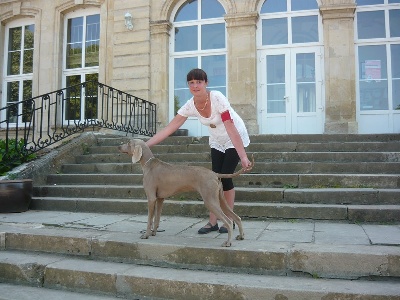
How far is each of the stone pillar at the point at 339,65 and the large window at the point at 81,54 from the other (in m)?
7.20

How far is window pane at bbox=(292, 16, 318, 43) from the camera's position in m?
10.1

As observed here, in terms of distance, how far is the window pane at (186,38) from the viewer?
11.1 meters

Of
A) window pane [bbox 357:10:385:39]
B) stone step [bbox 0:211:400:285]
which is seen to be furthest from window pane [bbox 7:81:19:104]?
window pane [bbox 357:10:385:39]

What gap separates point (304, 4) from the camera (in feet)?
33.5

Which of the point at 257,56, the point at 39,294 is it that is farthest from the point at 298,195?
the point at 257,56

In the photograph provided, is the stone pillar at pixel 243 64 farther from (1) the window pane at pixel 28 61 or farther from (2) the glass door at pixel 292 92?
(1) the window pane at pixel 28 61

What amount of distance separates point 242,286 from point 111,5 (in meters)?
10.9

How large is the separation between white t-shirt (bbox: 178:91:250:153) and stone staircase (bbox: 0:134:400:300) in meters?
1.02

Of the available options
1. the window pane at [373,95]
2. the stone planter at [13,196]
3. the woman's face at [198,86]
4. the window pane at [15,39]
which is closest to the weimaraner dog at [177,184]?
the woman's face at [198,86]

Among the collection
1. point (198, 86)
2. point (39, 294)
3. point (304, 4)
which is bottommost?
point (39, 294)

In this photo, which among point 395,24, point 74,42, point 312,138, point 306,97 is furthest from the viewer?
point 74,42

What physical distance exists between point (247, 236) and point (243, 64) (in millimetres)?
7259

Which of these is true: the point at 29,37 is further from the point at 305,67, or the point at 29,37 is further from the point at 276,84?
the point at 305,67

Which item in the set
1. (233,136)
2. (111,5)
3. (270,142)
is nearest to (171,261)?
(233,136)
